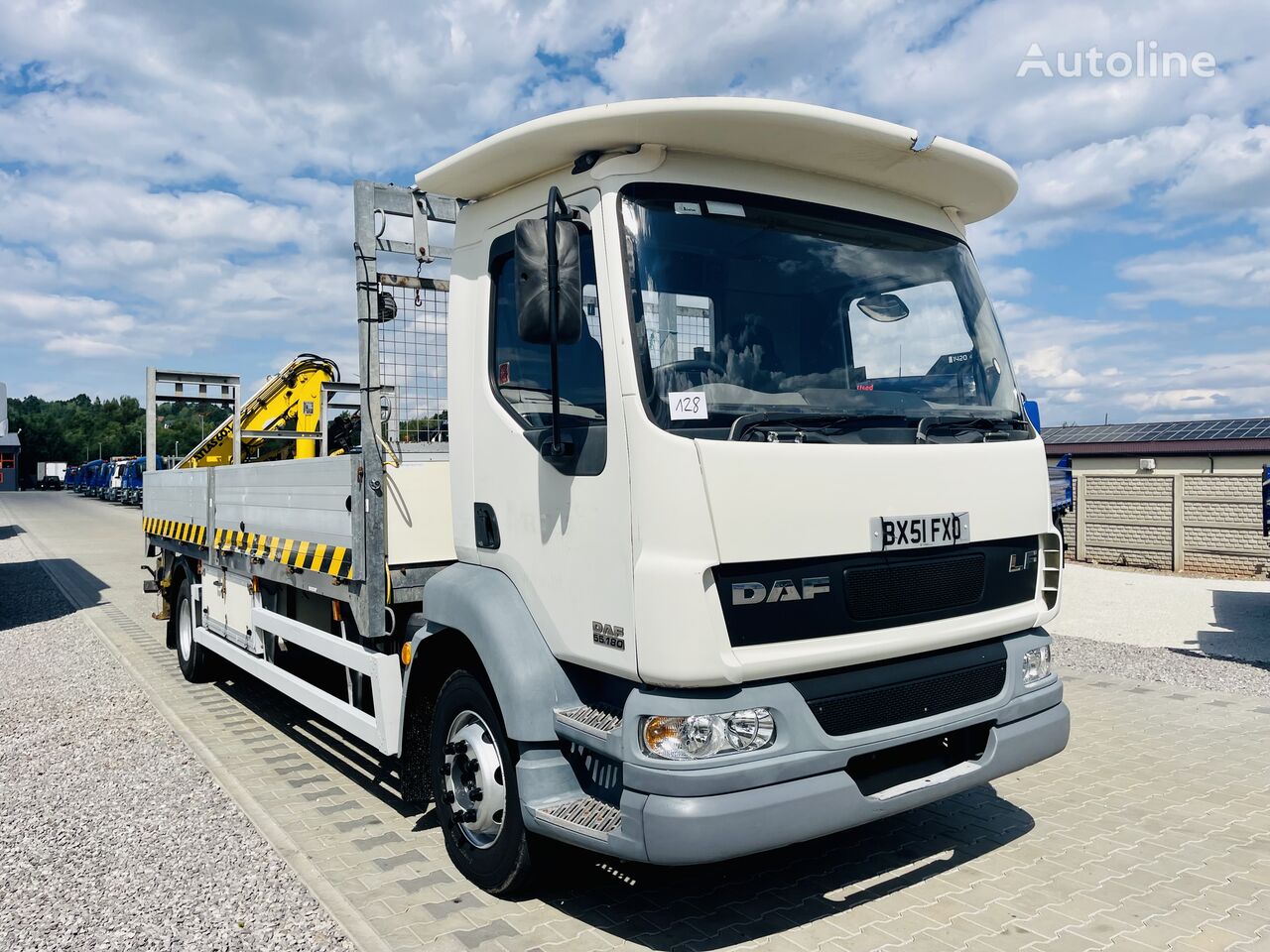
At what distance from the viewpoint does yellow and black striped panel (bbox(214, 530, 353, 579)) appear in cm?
435

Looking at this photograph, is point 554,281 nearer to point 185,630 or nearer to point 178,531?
point 178,531

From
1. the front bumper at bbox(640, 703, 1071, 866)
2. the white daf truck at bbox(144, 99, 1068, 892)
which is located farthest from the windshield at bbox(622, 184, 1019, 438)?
the front bumper at bbox(640, 703, 1071, 866)

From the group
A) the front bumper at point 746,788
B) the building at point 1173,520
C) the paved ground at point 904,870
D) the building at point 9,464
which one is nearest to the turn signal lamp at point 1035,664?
the front bumper at point 746,788

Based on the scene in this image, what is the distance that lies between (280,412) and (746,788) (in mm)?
9105

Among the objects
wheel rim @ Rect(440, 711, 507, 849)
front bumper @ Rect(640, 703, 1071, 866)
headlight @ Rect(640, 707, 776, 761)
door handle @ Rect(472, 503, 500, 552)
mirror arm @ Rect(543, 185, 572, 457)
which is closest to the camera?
front bumper @ Rect(640, 703, 1071, 866)

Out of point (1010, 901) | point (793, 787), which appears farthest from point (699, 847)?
point (1010, 901)

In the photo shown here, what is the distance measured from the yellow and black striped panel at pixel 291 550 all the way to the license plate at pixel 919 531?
232 cm

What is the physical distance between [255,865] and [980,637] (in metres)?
3.11

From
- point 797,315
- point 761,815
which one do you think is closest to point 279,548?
point 797,315

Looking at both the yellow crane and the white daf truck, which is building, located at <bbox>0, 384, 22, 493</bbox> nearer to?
the yellow crane

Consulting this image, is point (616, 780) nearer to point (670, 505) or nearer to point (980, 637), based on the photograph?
point (670, 505)

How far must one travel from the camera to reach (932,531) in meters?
Answer: 3.36

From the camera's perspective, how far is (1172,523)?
52.5ft

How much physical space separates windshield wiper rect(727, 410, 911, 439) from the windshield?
0.02 m
